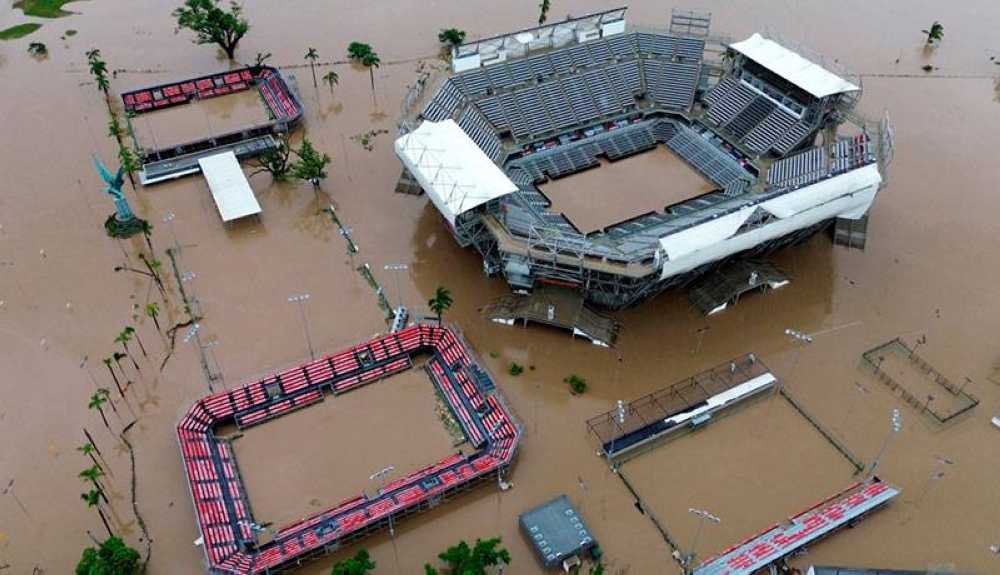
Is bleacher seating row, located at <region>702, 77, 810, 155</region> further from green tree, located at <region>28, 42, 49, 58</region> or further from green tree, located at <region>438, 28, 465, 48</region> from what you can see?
green tree, located at <region>28, 42, 49, 58</region>

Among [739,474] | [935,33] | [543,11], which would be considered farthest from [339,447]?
[935,33]

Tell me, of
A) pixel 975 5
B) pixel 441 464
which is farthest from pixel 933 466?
pixel 975 5

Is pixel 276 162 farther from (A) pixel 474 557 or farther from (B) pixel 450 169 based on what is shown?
(A) pixel 474 557

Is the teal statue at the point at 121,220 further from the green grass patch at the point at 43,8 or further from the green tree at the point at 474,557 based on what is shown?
the green grass patch at the point at 43,8

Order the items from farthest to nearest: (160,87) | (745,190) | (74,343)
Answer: (160,87)
(745,190)
(74,343)

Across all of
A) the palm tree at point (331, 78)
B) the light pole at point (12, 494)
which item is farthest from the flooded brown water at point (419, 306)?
the palm tree at point (331, 78)

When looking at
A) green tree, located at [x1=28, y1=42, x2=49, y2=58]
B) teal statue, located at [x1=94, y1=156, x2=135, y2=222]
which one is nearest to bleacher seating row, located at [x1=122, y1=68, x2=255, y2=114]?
teal statue, located at [x1=94, y1=156, x2=135, y2=222]

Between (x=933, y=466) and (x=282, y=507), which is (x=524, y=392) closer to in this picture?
(x=282, y=507)
